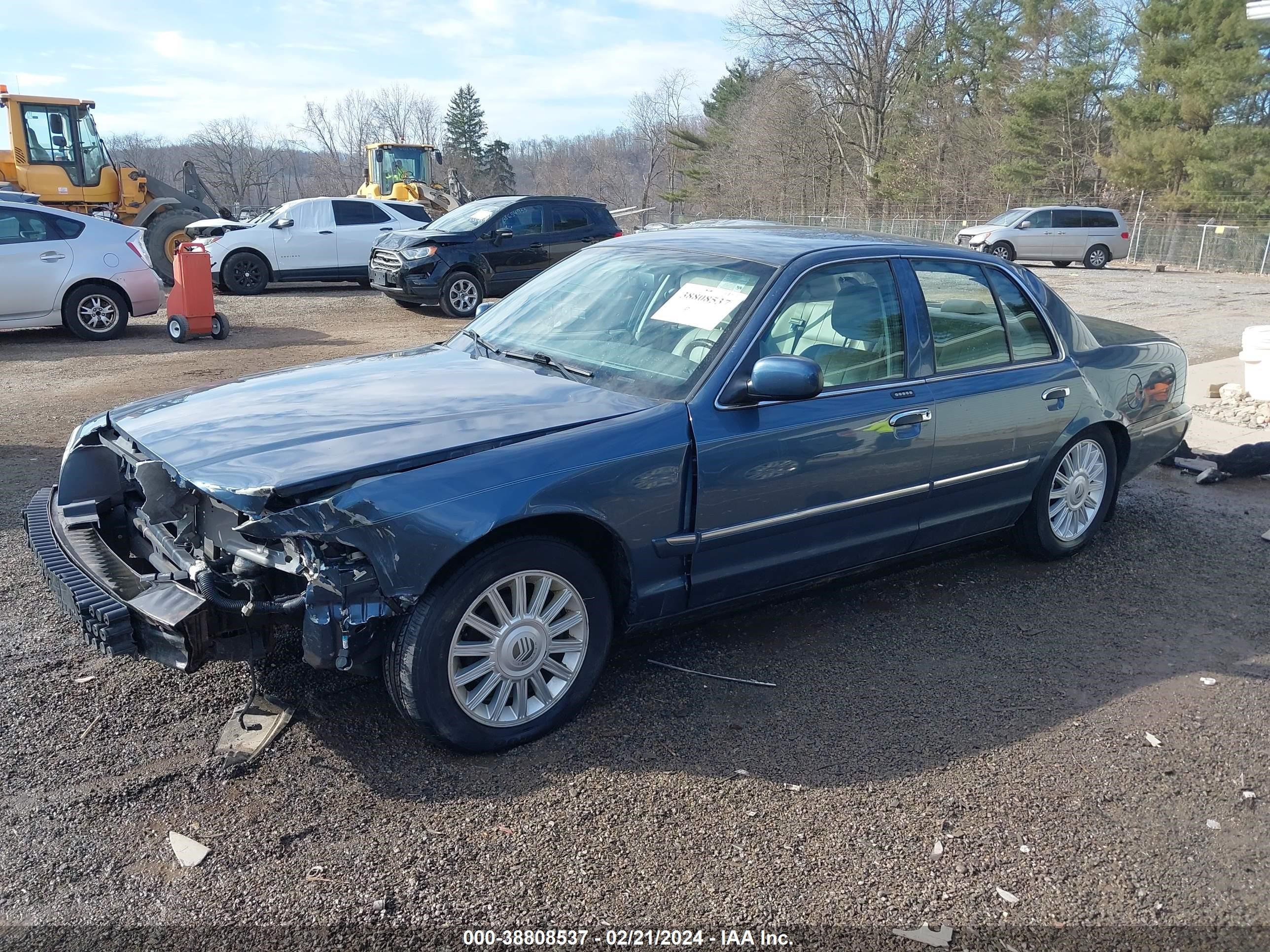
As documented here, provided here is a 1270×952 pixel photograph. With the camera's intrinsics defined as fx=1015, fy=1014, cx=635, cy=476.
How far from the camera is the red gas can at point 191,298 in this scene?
41.3ft

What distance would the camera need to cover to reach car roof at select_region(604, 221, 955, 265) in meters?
4.40

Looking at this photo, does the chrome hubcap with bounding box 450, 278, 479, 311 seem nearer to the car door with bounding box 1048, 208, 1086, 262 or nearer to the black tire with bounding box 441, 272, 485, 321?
the black tire with bounding box 441, 272, 485, 321

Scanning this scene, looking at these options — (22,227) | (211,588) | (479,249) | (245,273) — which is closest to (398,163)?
(245,273)

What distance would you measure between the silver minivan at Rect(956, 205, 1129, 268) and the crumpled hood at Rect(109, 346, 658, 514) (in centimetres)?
2803

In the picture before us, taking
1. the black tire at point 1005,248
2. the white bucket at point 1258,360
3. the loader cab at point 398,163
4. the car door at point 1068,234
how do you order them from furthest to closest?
1. the car door at point 1068,234
2. the black tire at point 1005,248
3. the loader cab at point 398,163
4. the white bucket at point 1258,360

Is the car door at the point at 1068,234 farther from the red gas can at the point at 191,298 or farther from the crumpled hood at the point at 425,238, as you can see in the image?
the red gas can at the point at 191,298

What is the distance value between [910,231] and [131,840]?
4539 centimetres

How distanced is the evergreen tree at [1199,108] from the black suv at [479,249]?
26.7m

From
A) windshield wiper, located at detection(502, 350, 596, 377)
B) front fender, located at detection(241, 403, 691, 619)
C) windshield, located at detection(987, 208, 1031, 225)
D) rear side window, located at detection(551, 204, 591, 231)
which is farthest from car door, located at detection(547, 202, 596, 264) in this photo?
windshield, located at detection(987, 208, 1031, 225)

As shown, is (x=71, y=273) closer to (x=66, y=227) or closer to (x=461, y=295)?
(x=66, y=227)

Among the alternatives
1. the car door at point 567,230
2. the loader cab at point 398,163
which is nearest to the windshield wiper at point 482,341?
the car door at point 567,230

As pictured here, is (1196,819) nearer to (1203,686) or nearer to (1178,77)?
(1203,686)

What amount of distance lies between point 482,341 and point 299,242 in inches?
576

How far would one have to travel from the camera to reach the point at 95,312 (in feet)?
41.2
